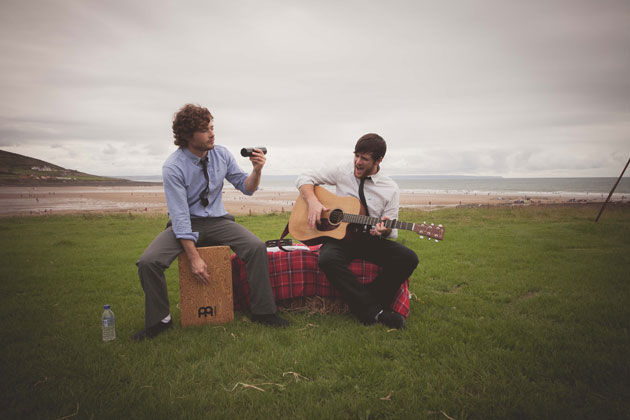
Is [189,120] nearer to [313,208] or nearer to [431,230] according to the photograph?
[313,208]

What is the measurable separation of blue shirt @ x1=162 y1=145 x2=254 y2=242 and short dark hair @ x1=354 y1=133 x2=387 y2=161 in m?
1.60

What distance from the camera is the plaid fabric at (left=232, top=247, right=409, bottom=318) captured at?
421 centimetres

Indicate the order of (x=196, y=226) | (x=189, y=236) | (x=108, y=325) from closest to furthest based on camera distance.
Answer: (x=108, y=325)
(x=189, y=236)
(x=196, y=226)

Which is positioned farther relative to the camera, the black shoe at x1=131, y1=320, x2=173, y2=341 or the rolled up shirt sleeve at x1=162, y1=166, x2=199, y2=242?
the rolled up shirt sleeve at x1=162, y1=166, x2=199, y2=242

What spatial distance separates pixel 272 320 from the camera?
3.82m

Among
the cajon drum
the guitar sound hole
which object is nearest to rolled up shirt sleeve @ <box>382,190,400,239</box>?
the guitar sound hole

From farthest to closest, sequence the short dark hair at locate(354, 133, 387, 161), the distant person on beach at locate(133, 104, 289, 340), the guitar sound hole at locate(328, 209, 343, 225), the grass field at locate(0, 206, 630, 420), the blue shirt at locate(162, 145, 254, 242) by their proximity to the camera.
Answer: the guitar sound hole at locate(328, 209, 343, 225), the short dark hair at locate(354, 133, 387, 161), the blue shirt at locate(162, 145, 254, 242), the distant person on beach at locate(133, 104, 289, 340), the grass field at locate(0, 206, 630, 420)

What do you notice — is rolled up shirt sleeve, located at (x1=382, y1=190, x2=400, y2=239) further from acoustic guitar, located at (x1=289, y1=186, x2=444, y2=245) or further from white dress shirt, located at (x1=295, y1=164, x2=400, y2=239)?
acoustic guitar, located at (x1=289, y1=186, x2=444, y2=245)

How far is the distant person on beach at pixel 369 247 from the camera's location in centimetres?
392

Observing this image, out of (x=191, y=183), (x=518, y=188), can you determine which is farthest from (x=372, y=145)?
(x=518, y=188)

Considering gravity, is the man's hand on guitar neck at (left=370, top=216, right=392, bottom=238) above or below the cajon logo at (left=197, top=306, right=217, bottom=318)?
above

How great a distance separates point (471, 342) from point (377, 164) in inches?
93.2

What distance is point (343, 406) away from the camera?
2.49 metres

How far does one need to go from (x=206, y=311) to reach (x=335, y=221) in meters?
1.95
